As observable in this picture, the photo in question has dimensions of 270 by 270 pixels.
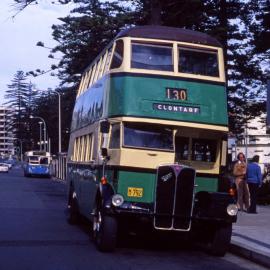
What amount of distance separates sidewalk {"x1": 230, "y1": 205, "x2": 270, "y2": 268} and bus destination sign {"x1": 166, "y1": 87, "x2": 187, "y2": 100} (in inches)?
120

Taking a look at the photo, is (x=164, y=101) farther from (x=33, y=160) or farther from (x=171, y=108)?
(x=33, y=160)

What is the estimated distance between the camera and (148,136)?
12742 mm

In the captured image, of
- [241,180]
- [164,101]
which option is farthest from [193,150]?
[241,180]

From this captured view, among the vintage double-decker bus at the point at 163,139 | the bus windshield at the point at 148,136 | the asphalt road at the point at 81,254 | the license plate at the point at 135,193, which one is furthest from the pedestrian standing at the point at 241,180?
the license plate at the point at 135,193

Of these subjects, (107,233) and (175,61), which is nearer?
(107,233)

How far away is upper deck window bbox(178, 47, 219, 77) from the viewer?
43.6 feet

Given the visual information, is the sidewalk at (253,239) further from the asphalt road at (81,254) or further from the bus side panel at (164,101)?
the bus side panel at (164,101)

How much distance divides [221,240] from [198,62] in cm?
360

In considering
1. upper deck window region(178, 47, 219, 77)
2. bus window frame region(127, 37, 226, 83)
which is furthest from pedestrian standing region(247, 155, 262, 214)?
upper deck window region(178, 47, 219, 77)

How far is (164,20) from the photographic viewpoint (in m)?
31.6

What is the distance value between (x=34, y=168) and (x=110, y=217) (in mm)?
55969

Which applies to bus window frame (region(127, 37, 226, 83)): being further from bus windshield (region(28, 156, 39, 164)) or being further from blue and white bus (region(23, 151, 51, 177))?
bus windshield (region(28, 156, 39, 164))

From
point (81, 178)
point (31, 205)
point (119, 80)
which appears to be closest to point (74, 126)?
point (81, 178)

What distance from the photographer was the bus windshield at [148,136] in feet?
41.5
